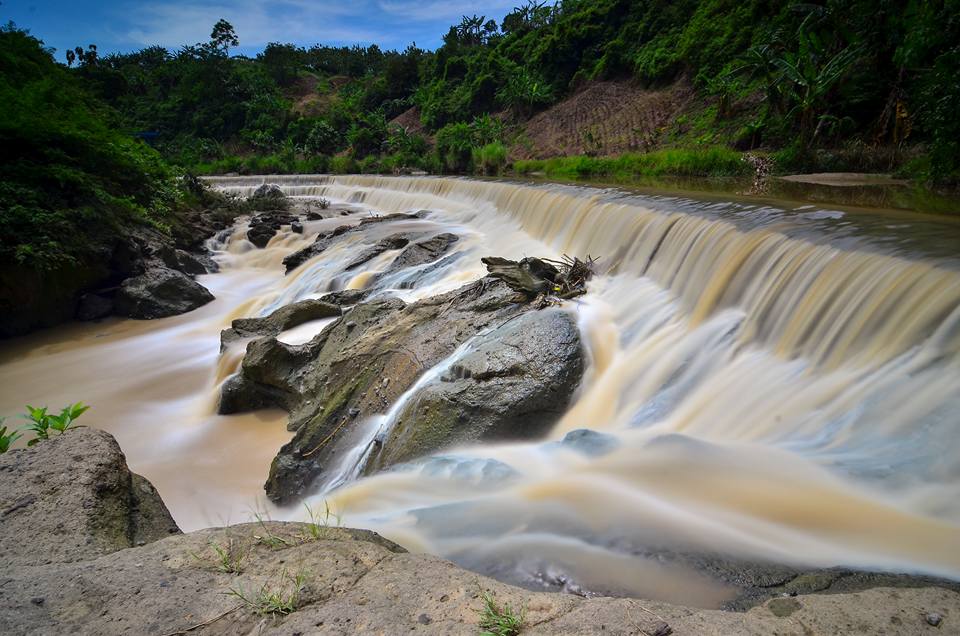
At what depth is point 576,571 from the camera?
2447 mm

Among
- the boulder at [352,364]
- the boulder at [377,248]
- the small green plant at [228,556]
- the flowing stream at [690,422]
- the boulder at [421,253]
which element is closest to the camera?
the small green plant at [228,556]

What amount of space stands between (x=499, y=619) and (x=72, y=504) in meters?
2.03

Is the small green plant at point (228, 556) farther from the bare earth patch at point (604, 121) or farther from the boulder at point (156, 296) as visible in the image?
the bare earth patch at point (604, 121)

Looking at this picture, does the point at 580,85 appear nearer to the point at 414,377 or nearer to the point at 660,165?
the point at 660,165

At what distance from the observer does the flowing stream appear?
2.66m

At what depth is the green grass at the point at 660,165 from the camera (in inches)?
613

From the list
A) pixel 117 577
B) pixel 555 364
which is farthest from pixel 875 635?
pixel 555 364

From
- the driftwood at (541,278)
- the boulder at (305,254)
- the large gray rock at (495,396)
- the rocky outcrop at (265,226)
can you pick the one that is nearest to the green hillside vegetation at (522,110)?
the rocky outcrop at (265,226)

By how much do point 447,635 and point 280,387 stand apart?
17.8ft

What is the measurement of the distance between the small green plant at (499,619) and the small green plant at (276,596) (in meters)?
0.65

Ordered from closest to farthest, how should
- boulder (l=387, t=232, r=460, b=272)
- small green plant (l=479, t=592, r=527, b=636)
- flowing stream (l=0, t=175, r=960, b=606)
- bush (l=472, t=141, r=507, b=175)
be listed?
small green plant (l=479, t=592, r=527, b=636) → flowing stream (l=0, t=175, r=960, b=606) → boulder (l=387, t=232, r=460, b=272) → bush (l=472, t=141, r=507, b=175)

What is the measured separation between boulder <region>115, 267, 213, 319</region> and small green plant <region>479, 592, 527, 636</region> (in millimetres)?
10690

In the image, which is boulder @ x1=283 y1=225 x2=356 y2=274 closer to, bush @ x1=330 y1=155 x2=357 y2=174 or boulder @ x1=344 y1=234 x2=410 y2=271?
boulder @ x1=344 y1=234 x2=410 y2=271

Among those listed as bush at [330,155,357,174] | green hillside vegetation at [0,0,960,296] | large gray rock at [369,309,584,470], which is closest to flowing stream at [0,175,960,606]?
large gray rock at [369,309,584,470]
